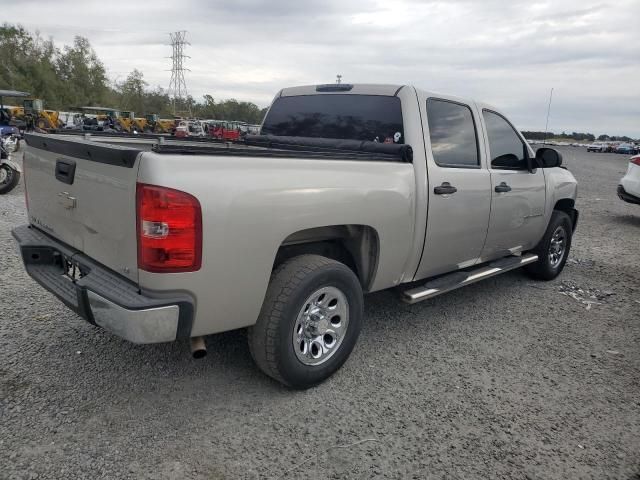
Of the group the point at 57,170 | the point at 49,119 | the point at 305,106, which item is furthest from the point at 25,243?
the point at 49,119

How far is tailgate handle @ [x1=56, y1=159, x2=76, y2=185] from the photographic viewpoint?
108 inches

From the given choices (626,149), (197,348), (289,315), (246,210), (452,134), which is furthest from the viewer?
(626,149)

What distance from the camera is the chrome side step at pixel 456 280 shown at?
12.1 ft

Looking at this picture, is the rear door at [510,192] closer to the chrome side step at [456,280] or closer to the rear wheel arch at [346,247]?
the chrome side step at [456,280]

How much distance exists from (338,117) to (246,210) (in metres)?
1.96

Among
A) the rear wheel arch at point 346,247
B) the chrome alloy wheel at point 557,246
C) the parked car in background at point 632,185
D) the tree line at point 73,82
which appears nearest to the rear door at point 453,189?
the rear wheel arch at point 346,247

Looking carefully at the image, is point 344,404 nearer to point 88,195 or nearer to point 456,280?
point 456,280

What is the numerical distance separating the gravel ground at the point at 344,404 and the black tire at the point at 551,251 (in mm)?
1162

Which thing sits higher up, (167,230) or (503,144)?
(503,144)

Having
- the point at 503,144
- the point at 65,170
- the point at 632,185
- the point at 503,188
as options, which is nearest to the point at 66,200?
the point at 65,170

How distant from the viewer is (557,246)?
5.70 meters

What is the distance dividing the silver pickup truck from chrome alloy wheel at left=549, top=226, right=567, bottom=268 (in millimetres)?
1196

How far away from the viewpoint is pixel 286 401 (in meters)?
2.94

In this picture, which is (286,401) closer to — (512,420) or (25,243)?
(512,420)
